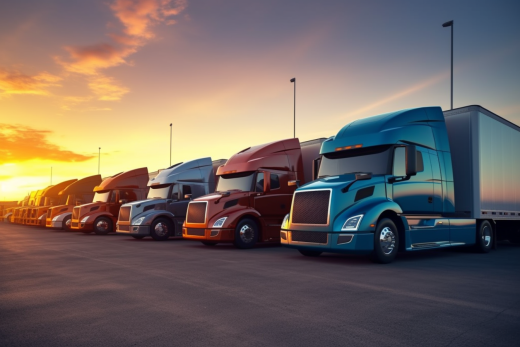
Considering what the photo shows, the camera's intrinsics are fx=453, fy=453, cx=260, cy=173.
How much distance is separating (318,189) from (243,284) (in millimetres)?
3696

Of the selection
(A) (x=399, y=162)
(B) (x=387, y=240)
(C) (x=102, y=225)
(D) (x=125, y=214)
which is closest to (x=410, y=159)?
(A) (x=399, y=162)

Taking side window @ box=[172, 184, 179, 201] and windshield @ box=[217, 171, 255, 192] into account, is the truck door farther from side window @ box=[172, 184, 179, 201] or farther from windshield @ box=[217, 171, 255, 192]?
side window @ box=[172, 184, 179, 201]


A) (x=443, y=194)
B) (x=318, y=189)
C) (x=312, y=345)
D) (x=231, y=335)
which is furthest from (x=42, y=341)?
(x=443, y=194)

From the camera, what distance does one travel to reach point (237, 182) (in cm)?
1503

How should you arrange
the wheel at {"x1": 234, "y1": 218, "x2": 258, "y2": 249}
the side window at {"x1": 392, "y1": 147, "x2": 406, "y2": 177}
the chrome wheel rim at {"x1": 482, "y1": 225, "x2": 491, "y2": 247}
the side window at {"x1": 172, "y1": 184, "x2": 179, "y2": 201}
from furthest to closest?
the side window at {"x1": 172, "y1": 184, "x2": 179, "y2": 201}, the wheel at {"x1": 234, "y1": 218, "x2": 258, "y2": 249}, the chrome wheel rim at {"x1": 482, "y1": 225, "x2": 491, "y2": 247}, the side window at {"x1": 392, "y1": 147, "x2": 406, "y2": 177}

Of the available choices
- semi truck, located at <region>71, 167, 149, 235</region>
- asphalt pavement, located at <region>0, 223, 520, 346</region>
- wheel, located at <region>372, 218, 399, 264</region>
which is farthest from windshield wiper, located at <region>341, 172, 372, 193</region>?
semi truck, located at <region>71, 167, 149, 235</region>

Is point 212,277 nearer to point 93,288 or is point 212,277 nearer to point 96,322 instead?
point 93,288

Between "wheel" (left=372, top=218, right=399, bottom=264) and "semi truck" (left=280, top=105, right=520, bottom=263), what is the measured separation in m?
0.02

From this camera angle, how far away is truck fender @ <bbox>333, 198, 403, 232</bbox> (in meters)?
9.62

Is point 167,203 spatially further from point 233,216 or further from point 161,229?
point 233,216

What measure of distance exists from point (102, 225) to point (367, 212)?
54.6 feet

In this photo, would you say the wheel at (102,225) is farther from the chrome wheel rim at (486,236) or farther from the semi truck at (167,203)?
the chrome wheel rim at (486,236)

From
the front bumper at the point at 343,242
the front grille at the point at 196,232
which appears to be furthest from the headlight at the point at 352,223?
A: the front grille at the point at 196,232

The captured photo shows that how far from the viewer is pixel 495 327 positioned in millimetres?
4758
